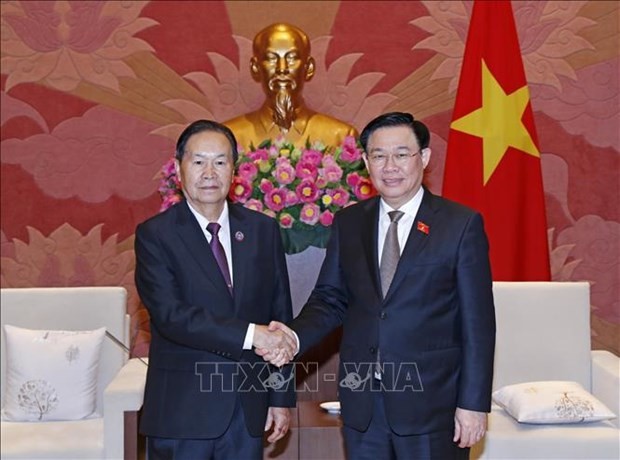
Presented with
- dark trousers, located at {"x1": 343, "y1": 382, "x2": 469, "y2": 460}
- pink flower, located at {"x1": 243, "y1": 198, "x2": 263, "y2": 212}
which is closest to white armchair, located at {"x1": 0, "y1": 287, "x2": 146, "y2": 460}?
pink flower, located at {"x1": 243, "y1": 198, "x2": 263, "y2": 212}

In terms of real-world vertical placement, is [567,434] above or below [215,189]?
below

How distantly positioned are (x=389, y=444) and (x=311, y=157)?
1.32 meters

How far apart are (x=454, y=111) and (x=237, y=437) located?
7.97 feet

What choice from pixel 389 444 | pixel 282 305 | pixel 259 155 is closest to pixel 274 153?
pixel 259 155

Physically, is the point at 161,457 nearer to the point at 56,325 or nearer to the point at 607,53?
the point at 56,325

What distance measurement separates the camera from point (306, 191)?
343 cm

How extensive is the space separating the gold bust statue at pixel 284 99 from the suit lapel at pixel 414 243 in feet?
5.99

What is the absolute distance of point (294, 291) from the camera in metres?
3.57

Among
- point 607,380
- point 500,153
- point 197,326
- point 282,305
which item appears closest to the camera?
point 197,326

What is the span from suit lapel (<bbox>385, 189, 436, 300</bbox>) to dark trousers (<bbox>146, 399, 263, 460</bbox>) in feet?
1.65

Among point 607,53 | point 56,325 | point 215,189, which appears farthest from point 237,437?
point 607,53

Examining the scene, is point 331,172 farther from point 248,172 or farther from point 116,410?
point 116,410

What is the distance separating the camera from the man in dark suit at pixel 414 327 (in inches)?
96.3

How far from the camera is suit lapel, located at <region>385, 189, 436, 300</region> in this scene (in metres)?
2.47
